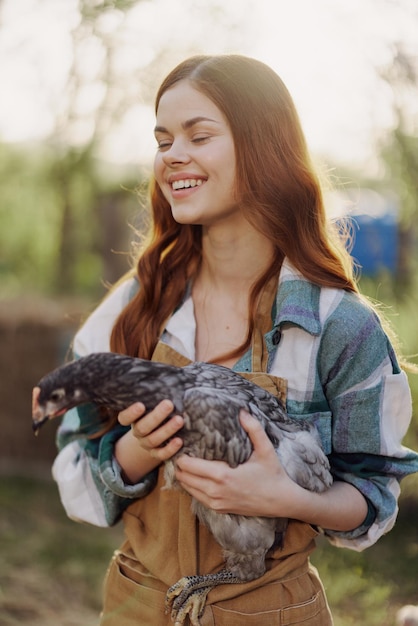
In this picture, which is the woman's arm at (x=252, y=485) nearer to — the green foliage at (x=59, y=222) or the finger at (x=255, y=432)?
the finger at (x=255, y=432)

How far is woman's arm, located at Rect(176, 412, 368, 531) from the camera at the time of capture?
67.9 inches

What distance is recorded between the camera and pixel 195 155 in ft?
6.40

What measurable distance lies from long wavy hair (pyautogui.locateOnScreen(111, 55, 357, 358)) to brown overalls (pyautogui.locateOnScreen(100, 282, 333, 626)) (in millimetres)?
252

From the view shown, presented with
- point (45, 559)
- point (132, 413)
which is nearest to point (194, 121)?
point (132, 413)

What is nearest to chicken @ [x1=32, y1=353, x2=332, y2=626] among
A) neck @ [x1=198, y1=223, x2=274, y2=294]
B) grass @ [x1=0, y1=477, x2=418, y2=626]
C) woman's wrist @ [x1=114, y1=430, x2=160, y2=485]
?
woman's wrist @ [x1=114, y1=430, x2=160, y2=485]

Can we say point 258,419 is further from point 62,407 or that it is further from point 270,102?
point 270,102

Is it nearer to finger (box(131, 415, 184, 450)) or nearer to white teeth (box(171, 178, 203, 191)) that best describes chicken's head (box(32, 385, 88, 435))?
finger (box(131, 415, 184, 450))

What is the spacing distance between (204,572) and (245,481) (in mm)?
307

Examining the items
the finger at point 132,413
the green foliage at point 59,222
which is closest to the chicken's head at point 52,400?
the finger at point 132,413

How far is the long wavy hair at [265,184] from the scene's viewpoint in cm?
197

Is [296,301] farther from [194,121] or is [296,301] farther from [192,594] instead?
[192,594]

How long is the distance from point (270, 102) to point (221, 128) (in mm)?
166

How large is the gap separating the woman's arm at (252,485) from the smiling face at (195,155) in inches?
23.6

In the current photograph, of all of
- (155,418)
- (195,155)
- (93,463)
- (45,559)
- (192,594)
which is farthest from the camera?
(45,559)
